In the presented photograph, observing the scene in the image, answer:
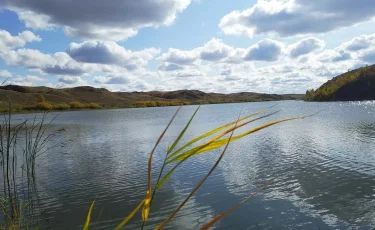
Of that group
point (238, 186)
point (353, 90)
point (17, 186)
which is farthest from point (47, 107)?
point (353, 90)

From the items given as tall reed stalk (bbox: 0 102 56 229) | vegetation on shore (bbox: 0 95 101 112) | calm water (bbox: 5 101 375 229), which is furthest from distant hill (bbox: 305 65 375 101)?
tall reed stalk (bbox: 0 102 56 229)

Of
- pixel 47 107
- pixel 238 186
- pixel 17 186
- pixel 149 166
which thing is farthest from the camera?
pixel 47 107

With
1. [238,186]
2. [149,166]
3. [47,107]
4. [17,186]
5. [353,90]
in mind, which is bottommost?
[17,186]

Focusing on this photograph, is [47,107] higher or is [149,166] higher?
[149,166]

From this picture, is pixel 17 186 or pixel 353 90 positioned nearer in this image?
pixel 17 186

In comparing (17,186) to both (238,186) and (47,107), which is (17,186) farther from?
(47,107)

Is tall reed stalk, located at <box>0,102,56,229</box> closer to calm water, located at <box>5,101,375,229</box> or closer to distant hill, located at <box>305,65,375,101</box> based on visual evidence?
calm water, located at <box>5,101,375,229</box>

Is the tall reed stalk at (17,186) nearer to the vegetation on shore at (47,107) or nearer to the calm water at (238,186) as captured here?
the calm water at (238,186)

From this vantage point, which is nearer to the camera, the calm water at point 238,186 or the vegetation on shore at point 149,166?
the vegetation on shore at point 149,166

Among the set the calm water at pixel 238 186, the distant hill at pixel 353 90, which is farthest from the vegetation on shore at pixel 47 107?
the distant hill at pixel 353 90

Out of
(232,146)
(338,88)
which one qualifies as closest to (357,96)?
(338,88)

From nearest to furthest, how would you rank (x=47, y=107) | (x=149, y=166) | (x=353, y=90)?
(x=149, y=166)
(x=47, y=107)
(x=353, y=90)

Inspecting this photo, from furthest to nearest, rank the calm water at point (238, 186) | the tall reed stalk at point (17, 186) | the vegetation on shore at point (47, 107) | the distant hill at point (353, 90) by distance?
the distant hill at point (353, 90) → the vegetation on shore at point (47, 107) → the calm water at point (238, 186) → the tall reed stalk at point (17, 186)

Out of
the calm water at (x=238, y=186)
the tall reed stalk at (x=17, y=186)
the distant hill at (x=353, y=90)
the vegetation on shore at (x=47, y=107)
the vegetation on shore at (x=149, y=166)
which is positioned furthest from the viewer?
the distant hill at (x=353, y=90)
